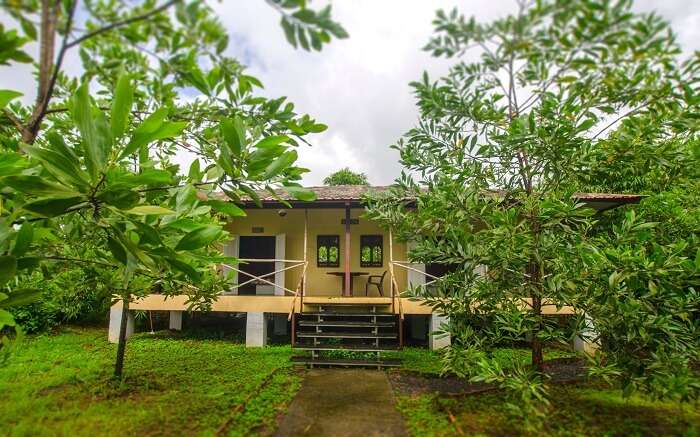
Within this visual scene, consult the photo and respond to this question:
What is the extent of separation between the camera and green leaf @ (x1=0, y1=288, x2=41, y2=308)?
60.8 inches

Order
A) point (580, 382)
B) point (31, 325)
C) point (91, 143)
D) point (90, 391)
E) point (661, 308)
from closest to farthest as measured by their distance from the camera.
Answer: point (91, 143) → point (661, 308) → point (90, 391) → point (580, 382) → point (31, 325)

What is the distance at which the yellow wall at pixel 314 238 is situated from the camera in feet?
35.0

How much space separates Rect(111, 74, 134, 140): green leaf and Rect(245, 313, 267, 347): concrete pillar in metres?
7.35

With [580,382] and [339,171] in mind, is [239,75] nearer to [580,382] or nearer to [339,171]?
[580,382]

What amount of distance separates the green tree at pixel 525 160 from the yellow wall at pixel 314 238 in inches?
249

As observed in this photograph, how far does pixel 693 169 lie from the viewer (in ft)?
11.3

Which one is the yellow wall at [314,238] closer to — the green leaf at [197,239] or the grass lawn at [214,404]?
the grass lawn at [214,404]

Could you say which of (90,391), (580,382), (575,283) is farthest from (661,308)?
(90,391)

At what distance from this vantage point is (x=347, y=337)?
22.0 feet

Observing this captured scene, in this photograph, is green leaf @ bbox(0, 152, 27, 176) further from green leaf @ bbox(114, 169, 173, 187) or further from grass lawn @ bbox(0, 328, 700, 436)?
grass lawn @ bbox(0, 328, 700, 436)

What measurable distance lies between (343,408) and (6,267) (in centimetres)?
360

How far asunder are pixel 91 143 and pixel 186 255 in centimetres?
57

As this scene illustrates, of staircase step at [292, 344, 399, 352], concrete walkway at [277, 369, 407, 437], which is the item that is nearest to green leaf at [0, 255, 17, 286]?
concrete walkway at [277, 369, 407, 437]

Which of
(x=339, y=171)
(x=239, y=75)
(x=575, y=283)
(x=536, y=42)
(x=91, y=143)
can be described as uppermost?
(x=339, y=171)
